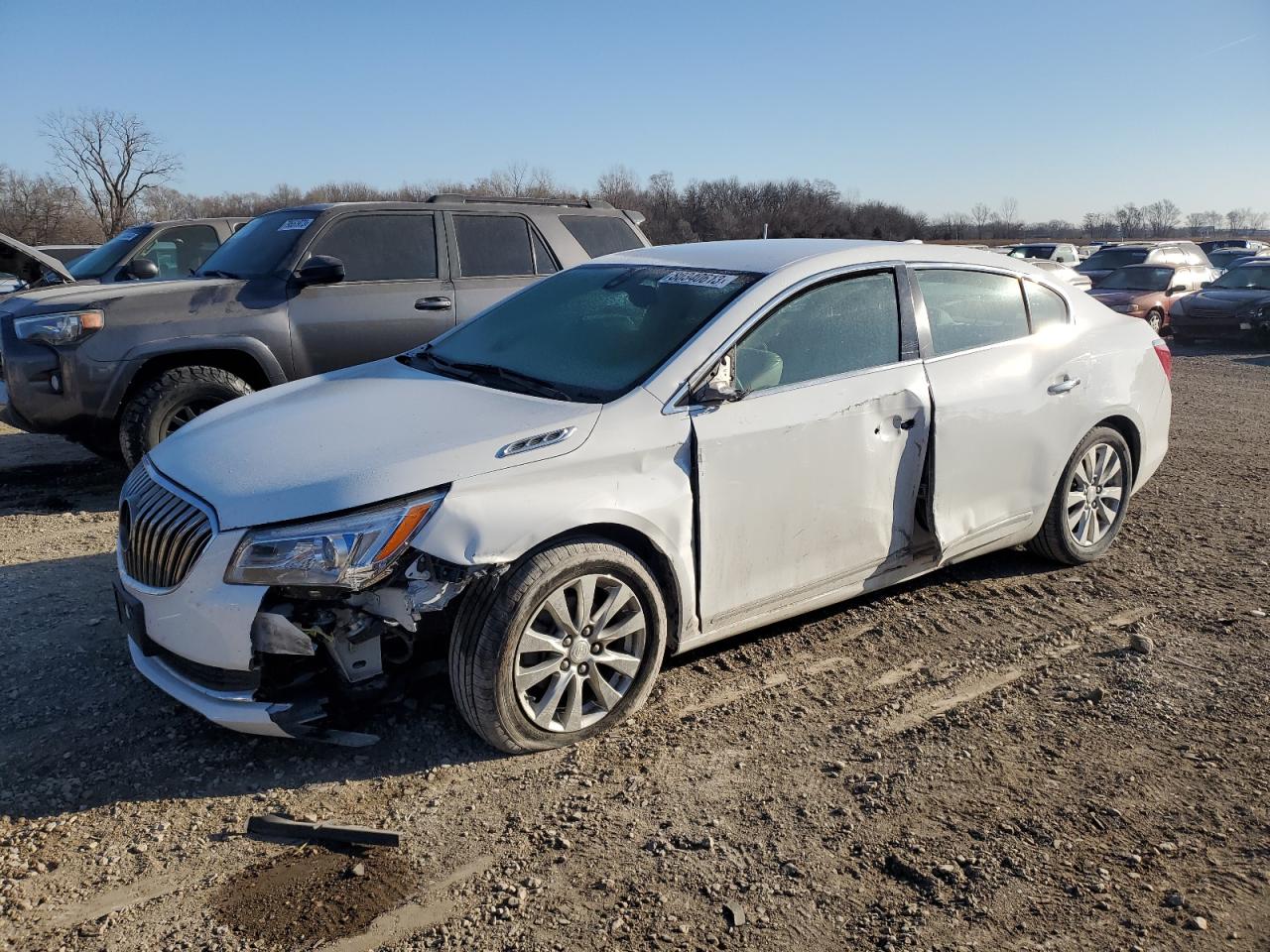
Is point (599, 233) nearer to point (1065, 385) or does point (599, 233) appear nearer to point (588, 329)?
point (588, 329)

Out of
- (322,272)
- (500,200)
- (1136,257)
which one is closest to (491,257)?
(500,200)

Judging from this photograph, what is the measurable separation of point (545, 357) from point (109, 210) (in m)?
58.6

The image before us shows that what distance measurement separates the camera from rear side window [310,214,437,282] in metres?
6.88

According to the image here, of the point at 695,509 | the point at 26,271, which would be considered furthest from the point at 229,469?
the point at 26,271

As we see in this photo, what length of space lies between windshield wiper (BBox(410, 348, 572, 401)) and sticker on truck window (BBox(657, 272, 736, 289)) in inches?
30.4

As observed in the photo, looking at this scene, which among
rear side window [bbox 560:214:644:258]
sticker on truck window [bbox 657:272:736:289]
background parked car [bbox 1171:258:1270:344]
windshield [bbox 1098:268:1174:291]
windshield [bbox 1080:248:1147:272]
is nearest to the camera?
sticker on truck window [bbox 657:272:736:289]

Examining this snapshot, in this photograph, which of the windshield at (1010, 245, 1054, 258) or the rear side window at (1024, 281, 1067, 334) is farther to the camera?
the windshield at (1010, 245, 1054, 258)

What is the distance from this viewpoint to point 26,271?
959cm

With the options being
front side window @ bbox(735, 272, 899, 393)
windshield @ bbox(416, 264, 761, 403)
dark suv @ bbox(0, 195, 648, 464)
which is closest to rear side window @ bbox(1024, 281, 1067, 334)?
front side window @ bbox(735, 272, 899, 393)

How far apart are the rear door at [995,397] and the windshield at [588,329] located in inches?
41.4

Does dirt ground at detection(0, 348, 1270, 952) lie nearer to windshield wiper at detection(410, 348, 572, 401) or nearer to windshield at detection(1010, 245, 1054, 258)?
windshield wiper at detection(410, 348, 572, 401)

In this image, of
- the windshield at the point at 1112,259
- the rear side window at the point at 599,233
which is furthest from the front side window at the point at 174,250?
the windshield at the point at 1112,259

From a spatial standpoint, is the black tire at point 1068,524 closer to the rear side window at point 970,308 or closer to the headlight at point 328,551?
the rear side window at point 970,308

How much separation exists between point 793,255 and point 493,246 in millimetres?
3751
